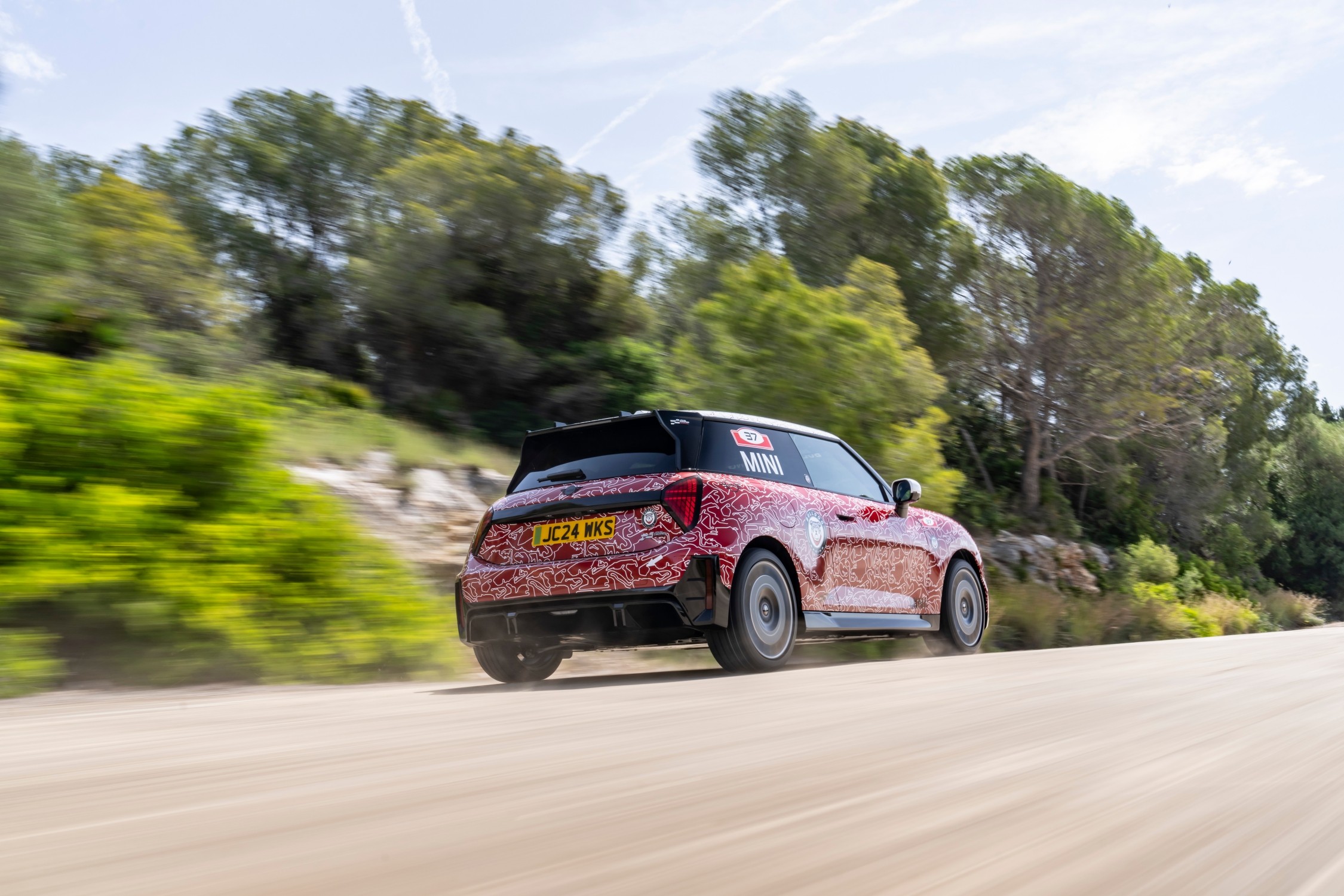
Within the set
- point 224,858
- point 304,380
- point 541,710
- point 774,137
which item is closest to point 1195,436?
point 774,137

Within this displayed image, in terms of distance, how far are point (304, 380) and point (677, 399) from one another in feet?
20.0

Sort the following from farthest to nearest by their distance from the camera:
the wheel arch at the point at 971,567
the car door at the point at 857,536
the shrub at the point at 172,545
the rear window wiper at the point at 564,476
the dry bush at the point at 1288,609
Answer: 1. the dry bush at the point at 1288,609
2. the wheel arch at the point at 971,567
3. the car door at the point at 857,536
4. the rear window wiper at the point at 564,476
5. the shrub at the point at 172,545

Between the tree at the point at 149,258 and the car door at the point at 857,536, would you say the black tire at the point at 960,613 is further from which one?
the tree at the point at 149,258

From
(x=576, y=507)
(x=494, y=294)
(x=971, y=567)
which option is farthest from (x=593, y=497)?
(x=494, y=294)

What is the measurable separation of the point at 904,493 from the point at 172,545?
207 inches

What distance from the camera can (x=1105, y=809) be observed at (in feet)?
7.52

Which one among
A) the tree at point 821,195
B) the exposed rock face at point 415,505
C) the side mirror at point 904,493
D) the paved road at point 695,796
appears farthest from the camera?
the tree at point 821,195

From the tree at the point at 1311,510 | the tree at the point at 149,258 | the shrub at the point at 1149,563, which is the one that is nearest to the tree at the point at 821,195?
the shrub at the point at 1149,563

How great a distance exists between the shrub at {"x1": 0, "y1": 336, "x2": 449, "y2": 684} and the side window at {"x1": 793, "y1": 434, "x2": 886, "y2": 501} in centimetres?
302

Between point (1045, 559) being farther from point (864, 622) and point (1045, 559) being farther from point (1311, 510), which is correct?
point (1311, 510)

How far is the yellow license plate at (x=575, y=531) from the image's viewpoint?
668 centimetres

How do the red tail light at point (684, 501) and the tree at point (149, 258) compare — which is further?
the tree at point (149, 258)

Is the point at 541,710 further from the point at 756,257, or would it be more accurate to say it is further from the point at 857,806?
the point at 756,257

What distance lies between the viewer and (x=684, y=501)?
6598mm
